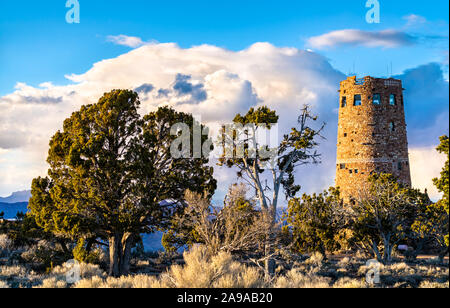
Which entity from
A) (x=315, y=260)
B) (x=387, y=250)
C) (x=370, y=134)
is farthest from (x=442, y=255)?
(x=370, y=134)

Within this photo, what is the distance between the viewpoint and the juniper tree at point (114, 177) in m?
22.5

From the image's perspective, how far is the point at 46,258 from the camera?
82.8 ft

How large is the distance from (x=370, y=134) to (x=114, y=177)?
25145 mm

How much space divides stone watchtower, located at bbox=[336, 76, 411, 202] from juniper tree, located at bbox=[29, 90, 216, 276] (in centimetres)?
1907

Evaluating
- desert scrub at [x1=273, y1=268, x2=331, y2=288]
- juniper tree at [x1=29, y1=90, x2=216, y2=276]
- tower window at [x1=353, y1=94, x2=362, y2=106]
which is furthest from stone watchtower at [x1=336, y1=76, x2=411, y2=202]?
desert scrub at [x1=273, y1=268, x2=331, y2=288]

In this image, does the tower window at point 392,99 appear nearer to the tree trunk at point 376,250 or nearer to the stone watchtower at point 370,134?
the stone watchtower at point 370,134

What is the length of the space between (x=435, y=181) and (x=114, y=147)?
16.1 meters

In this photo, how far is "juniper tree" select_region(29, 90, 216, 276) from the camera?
73.7 ft

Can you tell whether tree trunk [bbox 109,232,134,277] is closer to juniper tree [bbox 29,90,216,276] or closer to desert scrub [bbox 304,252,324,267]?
juniper tree [bbox 29,90,216,276]

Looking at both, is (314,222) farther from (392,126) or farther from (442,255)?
(392,126)

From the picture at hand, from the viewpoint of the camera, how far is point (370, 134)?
129 ft

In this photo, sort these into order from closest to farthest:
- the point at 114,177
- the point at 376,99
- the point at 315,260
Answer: the point at 114,177 < the point at 315,260 < the point at 376,99

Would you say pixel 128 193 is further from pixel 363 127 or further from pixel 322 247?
pixel 363 127
